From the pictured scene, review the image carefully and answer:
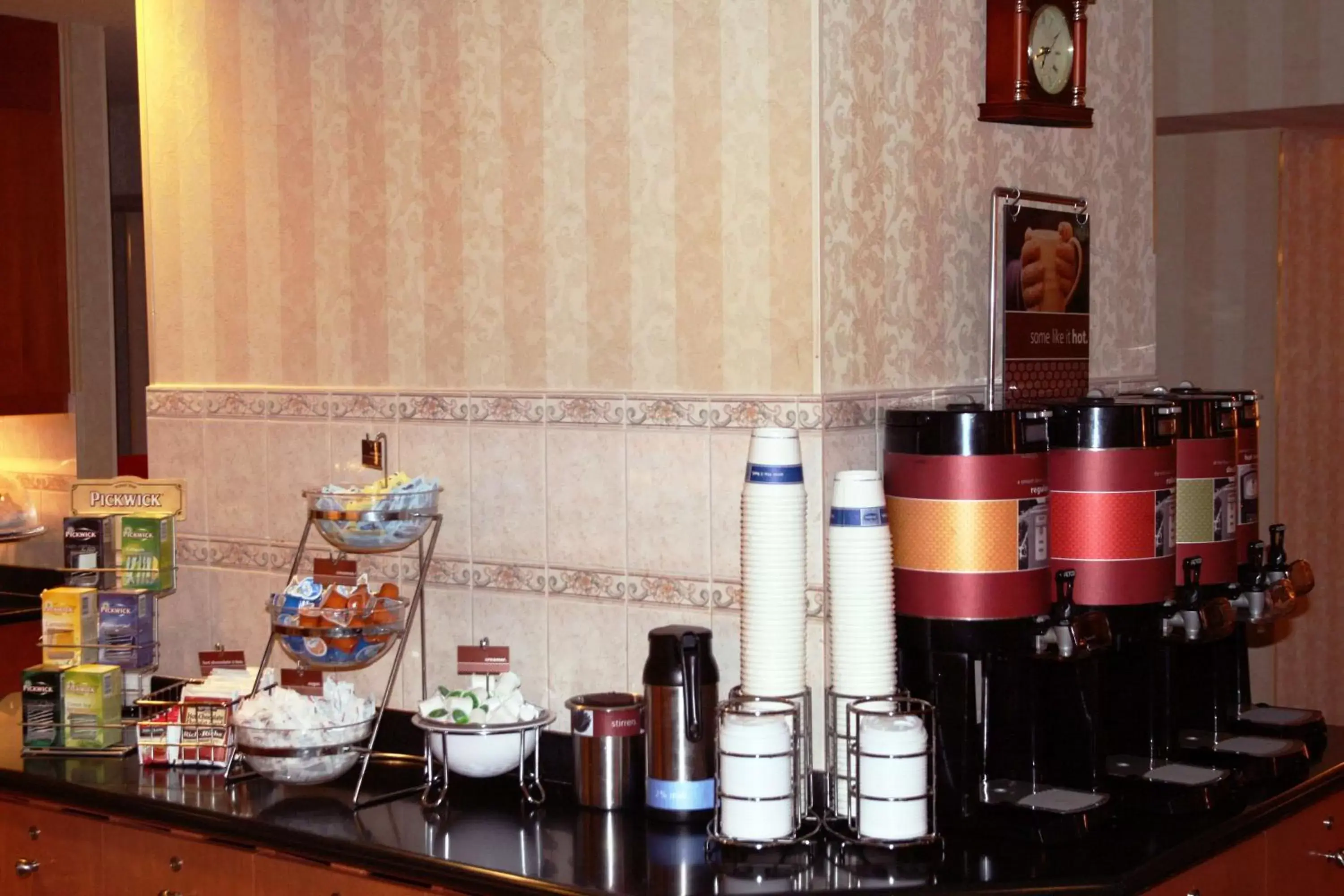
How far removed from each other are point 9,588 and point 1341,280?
4.27m

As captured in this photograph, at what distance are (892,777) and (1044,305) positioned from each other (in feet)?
3.18

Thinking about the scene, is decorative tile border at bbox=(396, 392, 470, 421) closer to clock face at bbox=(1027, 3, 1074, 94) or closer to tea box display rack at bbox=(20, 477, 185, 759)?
tea box display rack at bbox=(20, 477, 185, 759)

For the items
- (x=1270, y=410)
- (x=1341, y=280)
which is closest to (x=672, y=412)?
(x=1270, y=410)

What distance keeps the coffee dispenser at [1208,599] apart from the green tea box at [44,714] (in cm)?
183

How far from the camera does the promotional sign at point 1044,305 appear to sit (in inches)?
104

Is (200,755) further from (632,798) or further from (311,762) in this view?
(632,798)

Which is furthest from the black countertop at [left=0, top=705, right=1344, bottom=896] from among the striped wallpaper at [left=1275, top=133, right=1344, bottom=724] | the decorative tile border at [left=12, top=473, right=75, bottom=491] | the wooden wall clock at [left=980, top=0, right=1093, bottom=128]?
the striped wallpaper at [left=1275, top=133, right=1344, bottom=724]

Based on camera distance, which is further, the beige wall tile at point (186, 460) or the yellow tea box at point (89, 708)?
the beige wall tile at point (186, 460)

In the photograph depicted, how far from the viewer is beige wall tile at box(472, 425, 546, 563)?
8.67 ft

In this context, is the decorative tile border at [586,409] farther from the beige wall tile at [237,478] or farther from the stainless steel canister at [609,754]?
the beige wall tile at [237,478]

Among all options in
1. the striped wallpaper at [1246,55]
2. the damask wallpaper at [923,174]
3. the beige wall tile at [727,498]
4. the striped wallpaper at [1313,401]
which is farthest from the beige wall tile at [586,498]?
the striped wallpaper at [1313,401]

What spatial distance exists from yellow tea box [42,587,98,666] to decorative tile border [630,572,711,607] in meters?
1.00

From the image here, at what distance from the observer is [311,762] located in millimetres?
2486

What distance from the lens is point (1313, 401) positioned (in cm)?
538
